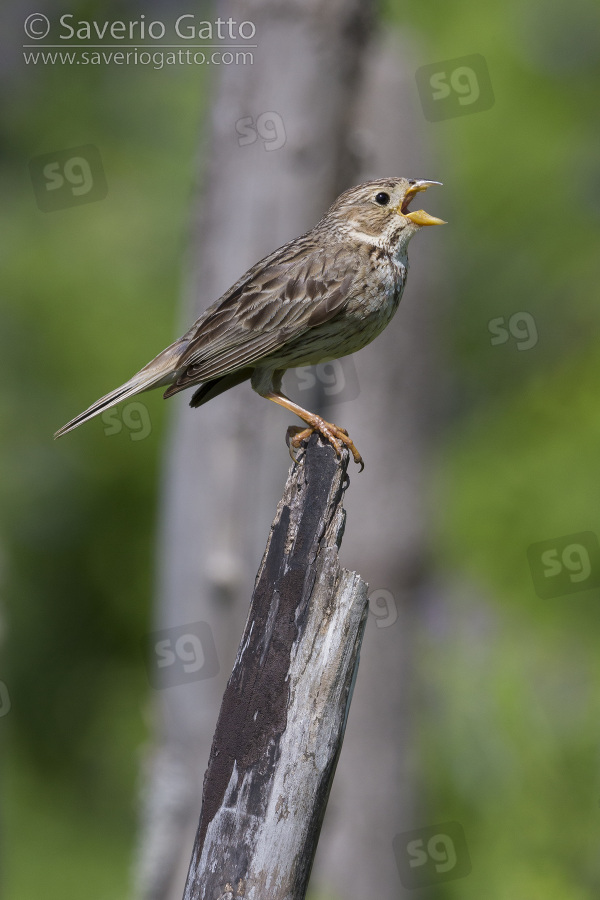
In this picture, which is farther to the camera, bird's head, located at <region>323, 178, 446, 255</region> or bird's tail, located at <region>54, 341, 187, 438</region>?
bird's head, located at <region>323, 178, 446, 255</region>

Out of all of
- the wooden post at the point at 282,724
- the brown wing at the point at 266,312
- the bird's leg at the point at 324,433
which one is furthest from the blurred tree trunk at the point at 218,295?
the wooden post at the point at 282,724

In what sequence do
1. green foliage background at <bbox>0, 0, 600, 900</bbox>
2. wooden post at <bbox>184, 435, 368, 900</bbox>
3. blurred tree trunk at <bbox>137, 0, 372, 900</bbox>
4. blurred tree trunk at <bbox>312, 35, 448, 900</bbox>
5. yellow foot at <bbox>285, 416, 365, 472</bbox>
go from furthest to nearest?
green foliage background at <bbox>0, 0, 600, 900</bbox>
blurred tree trunk at <bbox>312, 35, 448, 900</bbox>
blurred tree trunk at <bbox>137, 0, 372, 900</bbox>
yellow foot at <bbox>285, 416, 365, 472</bbox>
wooden post at <bbox>184, 435, 368, 900</bbox>

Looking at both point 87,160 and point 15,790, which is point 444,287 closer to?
point 87,160

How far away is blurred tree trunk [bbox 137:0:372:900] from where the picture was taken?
6676 mm

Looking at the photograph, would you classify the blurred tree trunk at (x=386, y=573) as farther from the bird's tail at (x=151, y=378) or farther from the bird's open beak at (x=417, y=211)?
the bird's tail at (x=151, y=378)

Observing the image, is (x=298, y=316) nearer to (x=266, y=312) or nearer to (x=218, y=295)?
(x=266, y=312)

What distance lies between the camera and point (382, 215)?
4840 mm

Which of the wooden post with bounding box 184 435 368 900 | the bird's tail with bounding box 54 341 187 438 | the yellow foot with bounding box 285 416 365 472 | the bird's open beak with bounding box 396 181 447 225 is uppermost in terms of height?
the bird's open beak with bounding box 396 181 447 225

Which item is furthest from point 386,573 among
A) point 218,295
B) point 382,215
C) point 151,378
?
point 151,378

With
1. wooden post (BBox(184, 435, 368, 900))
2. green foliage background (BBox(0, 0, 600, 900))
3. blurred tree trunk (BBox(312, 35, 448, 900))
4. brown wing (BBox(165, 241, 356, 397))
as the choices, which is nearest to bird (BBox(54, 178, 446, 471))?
brown wing (BBox(165, 241, 356, 397))

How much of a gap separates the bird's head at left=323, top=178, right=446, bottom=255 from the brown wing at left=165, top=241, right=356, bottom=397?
0.74 ft

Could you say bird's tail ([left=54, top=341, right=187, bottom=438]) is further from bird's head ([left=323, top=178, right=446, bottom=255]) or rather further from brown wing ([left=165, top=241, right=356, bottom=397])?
bird's head ([left=323, top=178, right=446, bottom=255])

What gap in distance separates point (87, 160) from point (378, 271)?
21.9 ft

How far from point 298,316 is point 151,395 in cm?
749
